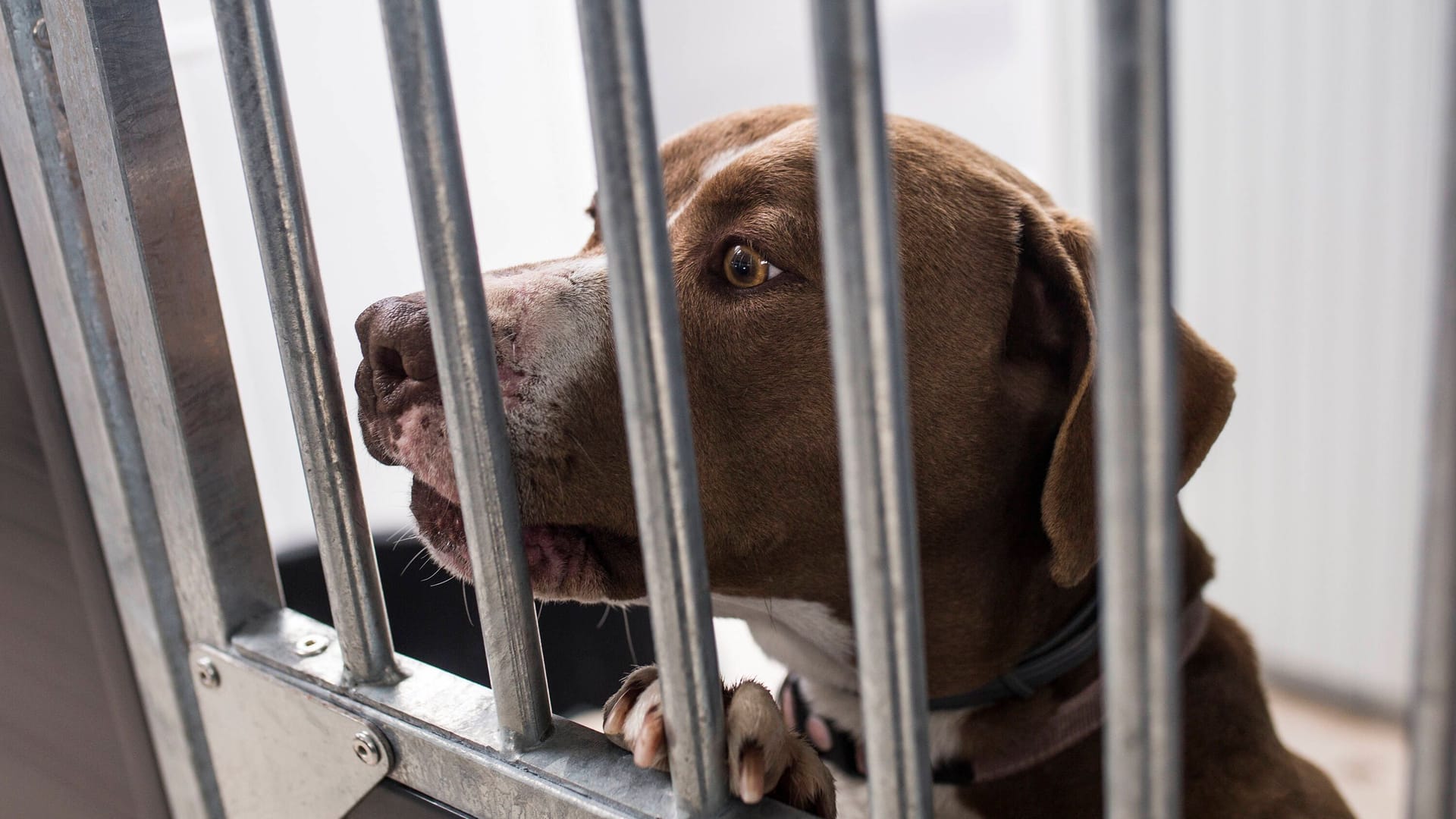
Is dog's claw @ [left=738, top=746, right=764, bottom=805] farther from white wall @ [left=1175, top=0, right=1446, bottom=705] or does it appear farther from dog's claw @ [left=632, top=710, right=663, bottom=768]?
white wall @ [left=1175, top=0, right=1446, bottom=705]

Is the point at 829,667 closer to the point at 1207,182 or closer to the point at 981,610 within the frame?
the point at 981,610

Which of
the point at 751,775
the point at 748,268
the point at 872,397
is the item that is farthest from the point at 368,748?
the point at 748,268

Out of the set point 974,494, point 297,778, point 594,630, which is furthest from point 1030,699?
point 297,778

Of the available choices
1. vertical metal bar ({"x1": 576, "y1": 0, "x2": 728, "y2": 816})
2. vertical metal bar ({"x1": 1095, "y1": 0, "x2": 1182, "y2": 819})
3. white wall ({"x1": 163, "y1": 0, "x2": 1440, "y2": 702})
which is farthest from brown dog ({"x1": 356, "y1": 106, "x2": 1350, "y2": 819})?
white wall ({"x1": 163, "y1": 0, "x2": 1440, "y2": 702})

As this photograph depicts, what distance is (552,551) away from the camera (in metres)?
1.39

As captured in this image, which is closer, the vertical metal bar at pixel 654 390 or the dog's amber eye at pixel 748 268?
the vertical metal bar at pixel 654 390

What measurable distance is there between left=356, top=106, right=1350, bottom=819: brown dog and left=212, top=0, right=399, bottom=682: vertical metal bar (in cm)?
25

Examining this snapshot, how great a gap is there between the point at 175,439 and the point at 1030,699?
3.80 ft

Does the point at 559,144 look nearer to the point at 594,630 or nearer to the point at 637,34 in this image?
the point at 594,630

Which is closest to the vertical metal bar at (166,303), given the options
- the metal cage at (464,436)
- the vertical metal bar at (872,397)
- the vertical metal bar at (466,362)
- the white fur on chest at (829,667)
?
the metal cage at (464,436)

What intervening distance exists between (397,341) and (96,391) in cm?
32

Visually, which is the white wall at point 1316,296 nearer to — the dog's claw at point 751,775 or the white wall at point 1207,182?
the white wall at point 1207,182

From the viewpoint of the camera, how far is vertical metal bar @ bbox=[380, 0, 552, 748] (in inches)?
32.3

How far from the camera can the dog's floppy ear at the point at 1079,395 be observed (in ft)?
4.61
